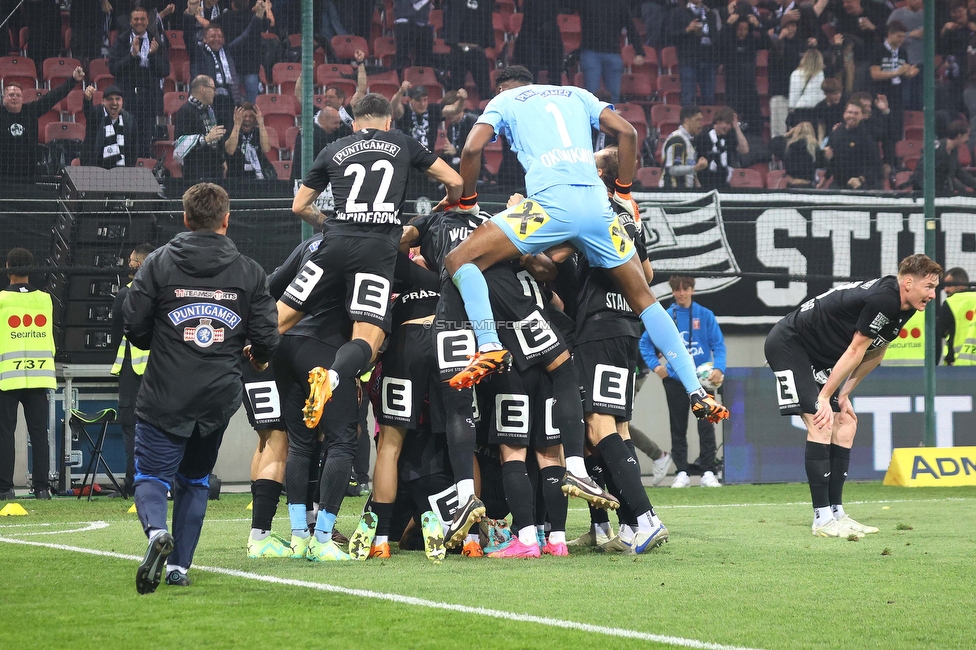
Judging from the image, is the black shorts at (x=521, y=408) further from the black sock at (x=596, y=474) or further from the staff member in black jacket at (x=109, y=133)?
the staff member in black jacket at (x=109, y=133)

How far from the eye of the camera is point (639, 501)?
5.85 metres

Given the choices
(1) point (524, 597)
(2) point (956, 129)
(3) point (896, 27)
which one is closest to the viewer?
(1) point (524, 597)

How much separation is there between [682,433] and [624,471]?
19.0ft

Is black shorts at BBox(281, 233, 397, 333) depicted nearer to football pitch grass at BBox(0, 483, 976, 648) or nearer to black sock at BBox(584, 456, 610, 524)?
football pitch grass at BBox(0, 483, 976, 648)

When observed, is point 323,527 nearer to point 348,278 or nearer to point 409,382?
point 409,382

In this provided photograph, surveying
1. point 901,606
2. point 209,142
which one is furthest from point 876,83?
point 901,606

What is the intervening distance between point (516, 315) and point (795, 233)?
8.60 metres

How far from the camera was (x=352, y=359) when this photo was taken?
556 centimetres

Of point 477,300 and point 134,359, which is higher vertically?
point 477,300

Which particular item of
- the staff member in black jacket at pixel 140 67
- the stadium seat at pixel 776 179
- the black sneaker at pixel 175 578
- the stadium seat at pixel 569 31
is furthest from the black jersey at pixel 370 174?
the stadium seat at pixel 569 31

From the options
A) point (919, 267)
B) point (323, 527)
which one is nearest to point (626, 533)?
point (323, 527)

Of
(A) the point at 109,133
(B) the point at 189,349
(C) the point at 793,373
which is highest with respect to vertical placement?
(A) the point at 109,133

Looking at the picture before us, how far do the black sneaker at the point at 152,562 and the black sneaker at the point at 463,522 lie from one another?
1451mm

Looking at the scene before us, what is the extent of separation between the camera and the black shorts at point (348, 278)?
5848 mm
